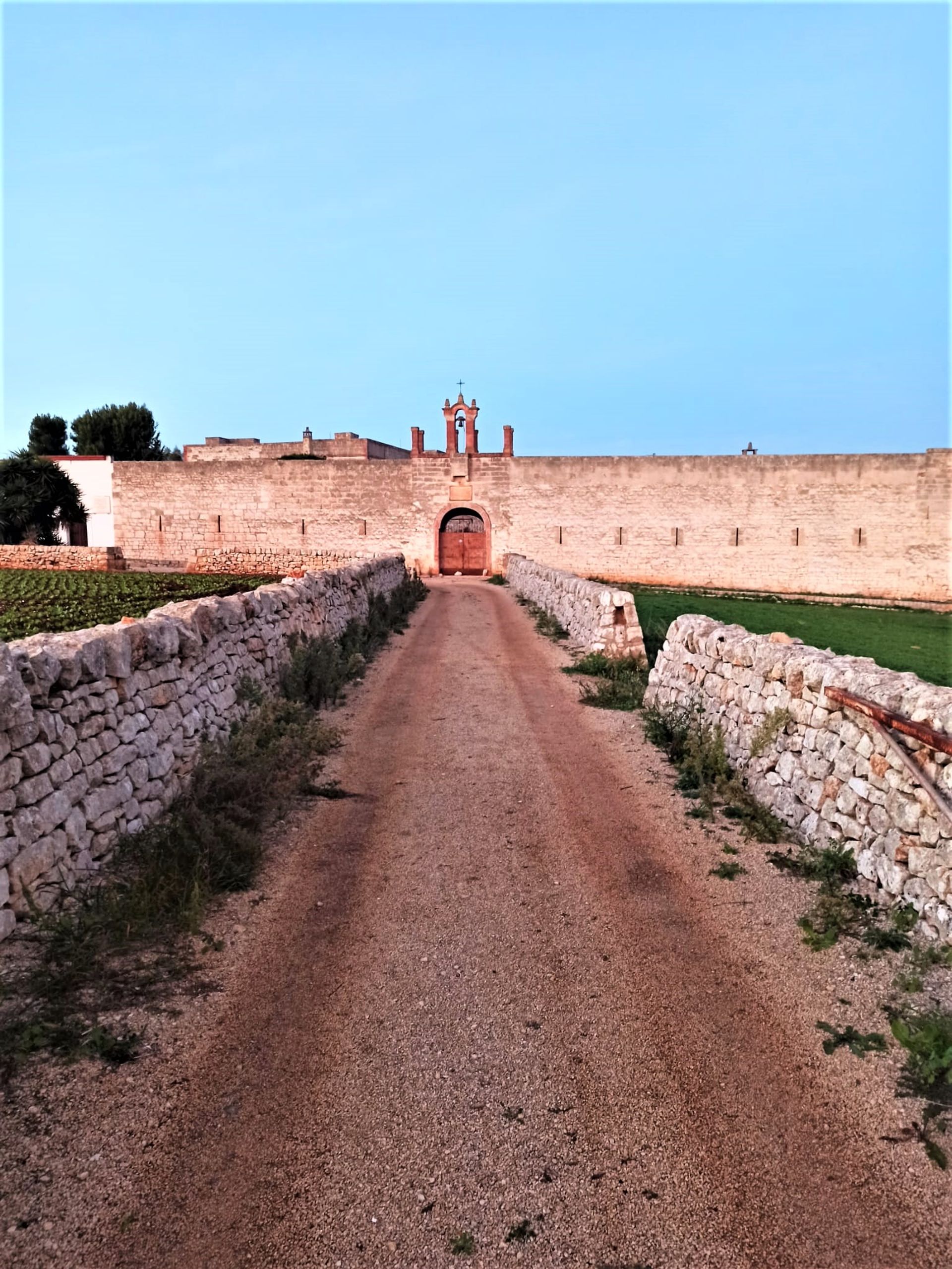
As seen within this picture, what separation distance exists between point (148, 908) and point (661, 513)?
28904 mm

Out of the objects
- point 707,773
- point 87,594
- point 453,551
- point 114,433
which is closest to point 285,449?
point 114,433

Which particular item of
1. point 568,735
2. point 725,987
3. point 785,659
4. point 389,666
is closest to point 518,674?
point 389,666

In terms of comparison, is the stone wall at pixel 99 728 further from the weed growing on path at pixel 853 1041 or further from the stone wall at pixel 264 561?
the stone wall at pixel 264 561

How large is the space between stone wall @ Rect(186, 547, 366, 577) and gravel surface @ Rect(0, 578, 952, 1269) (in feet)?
79.8

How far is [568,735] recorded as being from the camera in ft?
26.3

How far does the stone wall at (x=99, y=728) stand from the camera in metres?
3.78

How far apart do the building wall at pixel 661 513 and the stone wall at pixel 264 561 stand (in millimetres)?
2168

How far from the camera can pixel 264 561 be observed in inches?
1153

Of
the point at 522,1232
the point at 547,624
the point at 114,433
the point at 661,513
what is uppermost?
the point at 114,433

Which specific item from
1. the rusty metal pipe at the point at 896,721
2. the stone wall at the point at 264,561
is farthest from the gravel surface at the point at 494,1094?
the stone wall at the point at 264,561

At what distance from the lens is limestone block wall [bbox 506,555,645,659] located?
11680 mm

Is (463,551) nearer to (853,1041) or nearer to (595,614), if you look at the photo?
(595,614)

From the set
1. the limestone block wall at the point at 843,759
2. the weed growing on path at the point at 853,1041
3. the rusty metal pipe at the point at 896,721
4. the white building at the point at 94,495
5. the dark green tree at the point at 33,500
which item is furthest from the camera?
the white building at the point at 94,495

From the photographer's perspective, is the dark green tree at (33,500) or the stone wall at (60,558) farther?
the dark green tree at (33,500)
